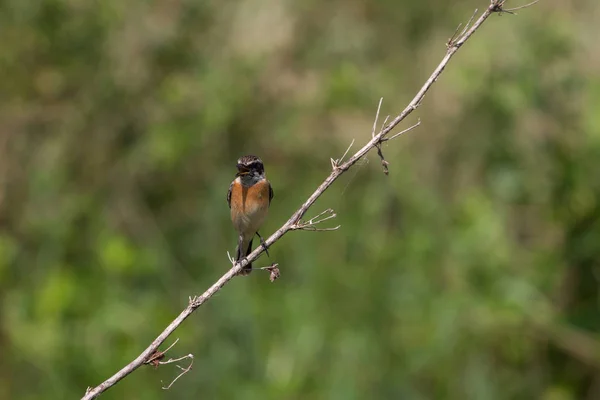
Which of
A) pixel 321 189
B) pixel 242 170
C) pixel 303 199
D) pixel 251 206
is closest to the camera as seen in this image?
pixel 321 189

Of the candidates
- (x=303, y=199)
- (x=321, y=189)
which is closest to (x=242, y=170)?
(x=321, y=189)

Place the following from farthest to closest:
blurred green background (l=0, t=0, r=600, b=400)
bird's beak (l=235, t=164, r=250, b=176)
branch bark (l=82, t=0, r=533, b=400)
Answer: blurred green background (l=0, t=0, r=600, b=400) < bird's beak (l=235, t=164, r=250, b=176) < branch bark (l=82, t=0, r=533, b=400)

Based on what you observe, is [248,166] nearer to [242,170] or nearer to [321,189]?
[242,170]

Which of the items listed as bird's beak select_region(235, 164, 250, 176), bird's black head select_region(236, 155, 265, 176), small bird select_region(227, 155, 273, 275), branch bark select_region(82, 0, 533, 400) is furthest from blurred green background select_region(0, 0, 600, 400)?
branch bark select_region(82, 0, 533, 400)

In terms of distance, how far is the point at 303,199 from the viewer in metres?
8.42

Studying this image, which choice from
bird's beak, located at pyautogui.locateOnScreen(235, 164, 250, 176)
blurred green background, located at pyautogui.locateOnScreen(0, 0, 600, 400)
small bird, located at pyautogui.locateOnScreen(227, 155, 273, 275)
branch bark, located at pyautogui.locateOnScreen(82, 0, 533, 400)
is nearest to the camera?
branch bark, located at pyautogui.locateOnScreen(82, 0, 533, 400)

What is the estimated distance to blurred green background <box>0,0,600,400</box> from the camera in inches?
303

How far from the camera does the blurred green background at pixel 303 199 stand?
771cm

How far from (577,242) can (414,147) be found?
1.79m

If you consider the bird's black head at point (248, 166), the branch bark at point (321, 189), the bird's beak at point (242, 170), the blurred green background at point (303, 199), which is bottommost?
the branch bark at point (321, 189)

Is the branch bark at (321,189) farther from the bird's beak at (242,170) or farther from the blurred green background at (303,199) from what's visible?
the blurred green background at (303,199)

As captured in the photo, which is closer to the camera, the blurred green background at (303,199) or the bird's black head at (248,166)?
the bird's black head at (248,166)

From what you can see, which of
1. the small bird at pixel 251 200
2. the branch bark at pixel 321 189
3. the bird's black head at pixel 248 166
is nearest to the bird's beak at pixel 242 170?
the bird's black head at pixel 248 166

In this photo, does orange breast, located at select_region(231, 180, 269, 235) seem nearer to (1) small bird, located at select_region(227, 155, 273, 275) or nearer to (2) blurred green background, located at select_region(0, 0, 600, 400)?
(1) small bird, located at select_region(227, 155, 273, 275)
